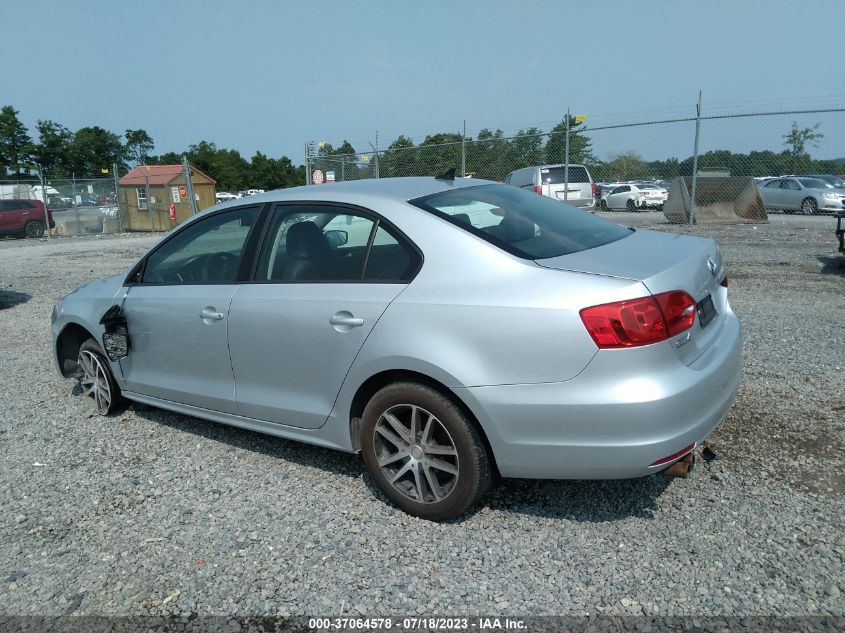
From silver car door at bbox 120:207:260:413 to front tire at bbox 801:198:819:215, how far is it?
2265 cm

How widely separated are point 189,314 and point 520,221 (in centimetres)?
200

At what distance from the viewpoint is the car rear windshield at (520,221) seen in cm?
316

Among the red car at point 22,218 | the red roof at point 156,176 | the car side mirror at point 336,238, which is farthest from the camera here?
the red roof at point 156,176

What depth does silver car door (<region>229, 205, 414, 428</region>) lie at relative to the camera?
10.6 feet

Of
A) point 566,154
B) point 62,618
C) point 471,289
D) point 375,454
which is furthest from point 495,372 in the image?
point 566,154

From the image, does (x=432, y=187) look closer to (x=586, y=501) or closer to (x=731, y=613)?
(x=586, y=501)

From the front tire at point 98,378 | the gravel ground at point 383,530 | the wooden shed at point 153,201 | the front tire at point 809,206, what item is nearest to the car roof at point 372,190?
the gravel ground at point 383,530

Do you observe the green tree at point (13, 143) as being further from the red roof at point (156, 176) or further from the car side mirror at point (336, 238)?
the car side mirror at point (336, 238)

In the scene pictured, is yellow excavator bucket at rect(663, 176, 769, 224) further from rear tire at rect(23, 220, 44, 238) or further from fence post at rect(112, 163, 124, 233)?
rear tire at rect(23, 220, 44, 238)

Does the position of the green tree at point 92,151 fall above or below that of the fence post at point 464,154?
above

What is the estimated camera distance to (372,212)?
3.41 meters

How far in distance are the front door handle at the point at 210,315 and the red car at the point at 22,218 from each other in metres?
24.5

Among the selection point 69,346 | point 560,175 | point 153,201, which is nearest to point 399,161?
point 560,175

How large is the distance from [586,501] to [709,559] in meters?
0.68
